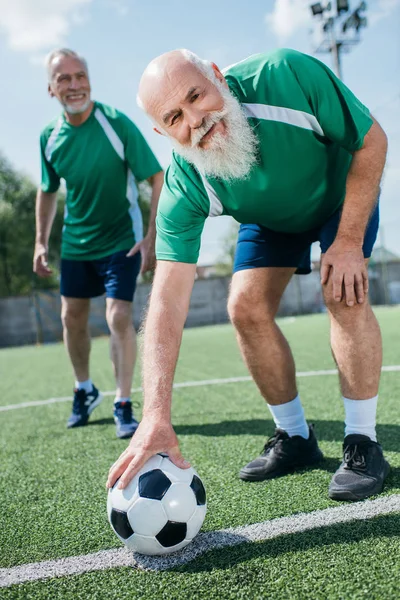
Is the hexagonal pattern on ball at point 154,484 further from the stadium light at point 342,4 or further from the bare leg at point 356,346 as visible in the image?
the stadium light at point 342,4

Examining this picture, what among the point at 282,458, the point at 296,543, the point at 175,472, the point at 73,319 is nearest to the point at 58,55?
the point at 73,319

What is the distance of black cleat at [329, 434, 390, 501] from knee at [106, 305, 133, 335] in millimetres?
2061

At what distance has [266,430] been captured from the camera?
3.57 meters

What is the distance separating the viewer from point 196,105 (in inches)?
86.3

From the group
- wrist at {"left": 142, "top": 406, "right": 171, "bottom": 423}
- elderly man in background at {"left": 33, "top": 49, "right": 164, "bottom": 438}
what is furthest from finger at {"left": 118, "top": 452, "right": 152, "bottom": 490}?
elderly man in background at {"left": 33, "top": 49, "right": 164, "bottom": 438}

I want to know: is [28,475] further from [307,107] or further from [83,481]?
[307,107]

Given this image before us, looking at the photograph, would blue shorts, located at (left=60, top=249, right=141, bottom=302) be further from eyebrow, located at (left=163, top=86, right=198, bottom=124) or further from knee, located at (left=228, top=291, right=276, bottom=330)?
eyebrow, located at (left=163, top=86, right=198, bottom=124)

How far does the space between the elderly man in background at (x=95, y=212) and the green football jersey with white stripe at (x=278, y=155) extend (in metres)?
1.50

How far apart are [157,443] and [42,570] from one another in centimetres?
53

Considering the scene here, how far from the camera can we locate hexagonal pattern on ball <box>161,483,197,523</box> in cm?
185

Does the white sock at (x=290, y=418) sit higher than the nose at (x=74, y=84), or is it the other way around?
the nose at (x=74, y=84)

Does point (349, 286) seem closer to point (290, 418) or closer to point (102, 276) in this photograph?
point (290, 418)

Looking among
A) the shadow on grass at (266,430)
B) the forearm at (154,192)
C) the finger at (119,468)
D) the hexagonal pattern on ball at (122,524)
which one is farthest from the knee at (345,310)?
the forearm at (154,192)

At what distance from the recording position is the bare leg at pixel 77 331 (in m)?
4.37
